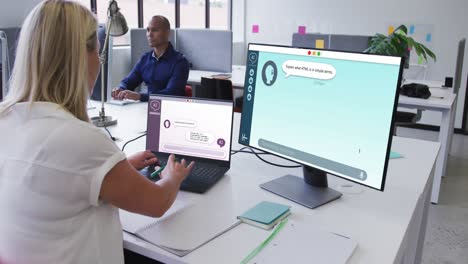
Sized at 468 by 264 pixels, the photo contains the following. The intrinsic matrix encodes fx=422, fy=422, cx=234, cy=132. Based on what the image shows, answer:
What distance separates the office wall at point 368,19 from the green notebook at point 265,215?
446 centimetres

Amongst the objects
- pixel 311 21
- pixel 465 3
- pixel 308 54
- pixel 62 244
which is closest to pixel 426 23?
pixel 465 3

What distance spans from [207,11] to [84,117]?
5.53m

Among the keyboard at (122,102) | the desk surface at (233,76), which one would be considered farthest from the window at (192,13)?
the keyboard at (122,102)

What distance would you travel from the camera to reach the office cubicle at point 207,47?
418cm

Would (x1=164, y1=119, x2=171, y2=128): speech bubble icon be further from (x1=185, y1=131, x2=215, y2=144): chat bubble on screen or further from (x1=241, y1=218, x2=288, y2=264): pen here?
(x1=241, y1=218, x2=288, y2=264): pen

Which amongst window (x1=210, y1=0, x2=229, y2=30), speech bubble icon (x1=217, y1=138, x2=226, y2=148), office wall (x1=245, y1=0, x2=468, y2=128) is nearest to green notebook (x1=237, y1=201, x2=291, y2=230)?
speech bubble icon (x1=217, y1=138, x2=226, y2=148)

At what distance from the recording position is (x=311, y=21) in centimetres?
566

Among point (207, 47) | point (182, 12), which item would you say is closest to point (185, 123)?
point (207, 47)

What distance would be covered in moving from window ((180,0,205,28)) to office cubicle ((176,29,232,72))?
150 cm

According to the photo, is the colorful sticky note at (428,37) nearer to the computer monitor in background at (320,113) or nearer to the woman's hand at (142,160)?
the computer monitor in background at (320,113)

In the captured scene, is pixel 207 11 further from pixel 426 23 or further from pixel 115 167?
pixel 115 167

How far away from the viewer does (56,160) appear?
2.77 ft

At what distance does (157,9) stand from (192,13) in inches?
29.8

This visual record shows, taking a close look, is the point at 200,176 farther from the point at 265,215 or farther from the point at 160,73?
the point at 160,73
